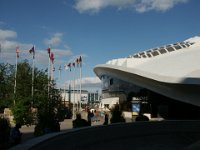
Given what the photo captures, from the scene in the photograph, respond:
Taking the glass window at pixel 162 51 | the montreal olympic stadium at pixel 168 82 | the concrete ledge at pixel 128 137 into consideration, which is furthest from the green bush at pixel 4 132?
the glass window at pixel 162 51

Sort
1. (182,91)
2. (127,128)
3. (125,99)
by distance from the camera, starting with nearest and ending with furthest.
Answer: (127,128), (182,91), (125,99)

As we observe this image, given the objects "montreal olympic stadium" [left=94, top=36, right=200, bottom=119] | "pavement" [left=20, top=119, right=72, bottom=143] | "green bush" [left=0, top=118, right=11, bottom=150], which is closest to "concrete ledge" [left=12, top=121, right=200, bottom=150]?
"green bush" [left=0, top=118, right=11, bottom=150]

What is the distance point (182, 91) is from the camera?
42.1 meters

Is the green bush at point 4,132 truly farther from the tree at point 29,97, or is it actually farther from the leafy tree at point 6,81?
the leafy tree at point 6,81

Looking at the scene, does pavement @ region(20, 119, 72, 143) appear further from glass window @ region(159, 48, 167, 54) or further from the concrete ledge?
glass window @ region(159, 48, 167, 54)

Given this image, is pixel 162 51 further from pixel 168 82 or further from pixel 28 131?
pixel 28 131

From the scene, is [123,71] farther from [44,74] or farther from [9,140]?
[9,140]

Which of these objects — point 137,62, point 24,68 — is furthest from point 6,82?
point 137,62

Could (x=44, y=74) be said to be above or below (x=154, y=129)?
above

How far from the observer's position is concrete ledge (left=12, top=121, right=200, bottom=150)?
13.2 meters

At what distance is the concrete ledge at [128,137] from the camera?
1321 cm

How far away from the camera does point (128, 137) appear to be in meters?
17.4

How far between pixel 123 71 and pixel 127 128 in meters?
30.7

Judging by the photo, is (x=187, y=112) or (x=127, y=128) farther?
(x=187, y=112)
